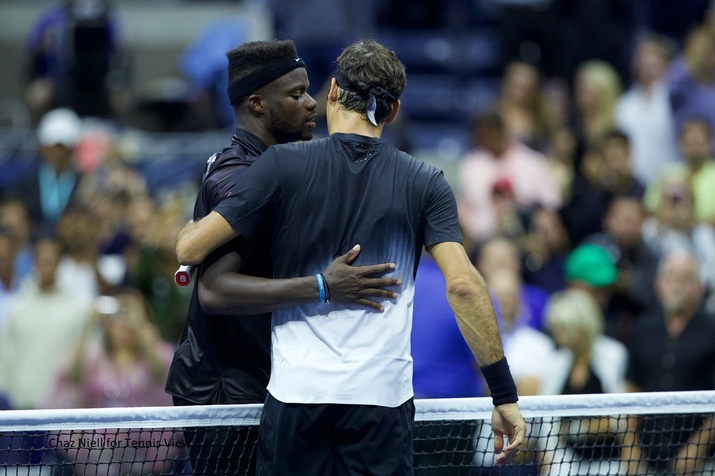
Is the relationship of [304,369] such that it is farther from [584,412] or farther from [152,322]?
[152,322]

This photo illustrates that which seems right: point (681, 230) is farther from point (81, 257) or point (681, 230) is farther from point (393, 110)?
point (393, 110)

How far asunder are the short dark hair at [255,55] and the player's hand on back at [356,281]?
98cm

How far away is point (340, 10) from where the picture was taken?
12.8m

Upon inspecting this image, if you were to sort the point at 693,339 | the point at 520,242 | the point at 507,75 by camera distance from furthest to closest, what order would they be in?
the point at 507,75
the point at 520,242
the point at 693,339

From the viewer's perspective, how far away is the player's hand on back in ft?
14.5

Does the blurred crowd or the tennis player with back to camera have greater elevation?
the tennis player with back to camera

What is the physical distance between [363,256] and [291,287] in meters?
0.29

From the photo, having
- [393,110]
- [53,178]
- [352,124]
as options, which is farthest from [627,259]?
[53,178]

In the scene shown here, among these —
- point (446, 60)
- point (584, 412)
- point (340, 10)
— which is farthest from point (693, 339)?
point (446, 60)

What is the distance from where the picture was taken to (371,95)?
4516 mm

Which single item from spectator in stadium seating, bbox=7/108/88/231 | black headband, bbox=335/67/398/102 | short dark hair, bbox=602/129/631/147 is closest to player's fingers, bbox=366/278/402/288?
black headband, bbox=335/67/398/102

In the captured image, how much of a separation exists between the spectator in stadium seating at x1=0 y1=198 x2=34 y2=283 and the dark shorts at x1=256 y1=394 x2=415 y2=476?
7166mm

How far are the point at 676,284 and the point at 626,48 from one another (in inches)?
225

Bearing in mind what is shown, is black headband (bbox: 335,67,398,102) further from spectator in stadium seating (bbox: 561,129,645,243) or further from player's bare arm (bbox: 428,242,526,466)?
spectator in stadium seating (bbox: 561,129,645,243)
